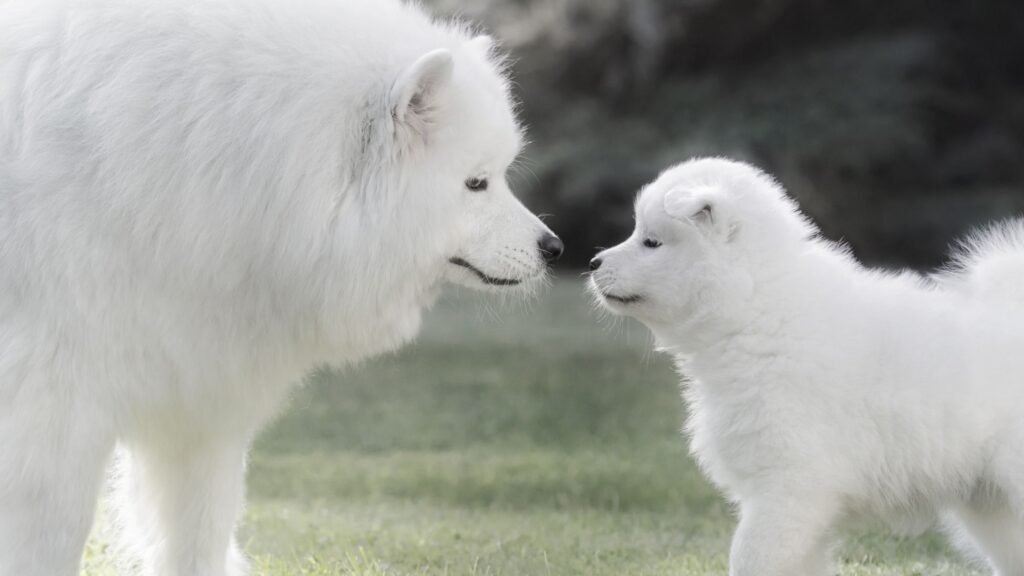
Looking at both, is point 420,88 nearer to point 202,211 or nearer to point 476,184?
point 476,184

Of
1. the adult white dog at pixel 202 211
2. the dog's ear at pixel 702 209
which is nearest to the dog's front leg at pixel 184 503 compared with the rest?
the adult white dog at pixel 202 211

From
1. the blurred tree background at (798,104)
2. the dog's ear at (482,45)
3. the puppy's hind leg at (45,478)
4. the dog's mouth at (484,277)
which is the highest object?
the dog's ear at (482,45)

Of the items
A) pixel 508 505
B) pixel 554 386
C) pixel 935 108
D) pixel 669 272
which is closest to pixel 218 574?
pixel 669 272

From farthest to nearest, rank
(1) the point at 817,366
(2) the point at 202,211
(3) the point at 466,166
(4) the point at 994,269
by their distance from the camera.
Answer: (4) the point at 994,269, (1) the point at 817,366, (3) the point at 466,166, (2) the point at 202,211

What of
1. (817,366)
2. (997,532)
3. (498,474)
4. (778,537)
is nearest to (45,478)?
(778,537)

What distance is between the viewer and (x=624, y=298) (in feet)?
15.4

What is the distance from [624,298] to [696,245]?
308mm

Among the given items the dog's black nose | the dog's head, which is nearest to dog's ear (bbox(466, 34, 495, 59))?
the dog's head

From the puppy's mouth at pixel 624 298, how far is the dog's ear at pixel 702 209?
309 mm

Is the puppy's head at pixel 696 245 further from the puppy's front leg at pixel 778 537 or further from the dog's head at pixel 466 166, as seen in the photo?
the puppy's front leg at pixel 778 537

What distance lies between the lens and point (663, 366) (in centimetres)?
1238

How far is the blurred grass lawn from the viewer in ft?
18.1

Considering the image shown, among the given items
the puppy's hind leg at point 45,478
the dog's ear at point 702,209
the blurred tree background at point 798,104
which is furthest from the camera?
the blurred tree background at point 798,104

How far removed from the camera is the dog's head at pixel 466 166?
396cm
